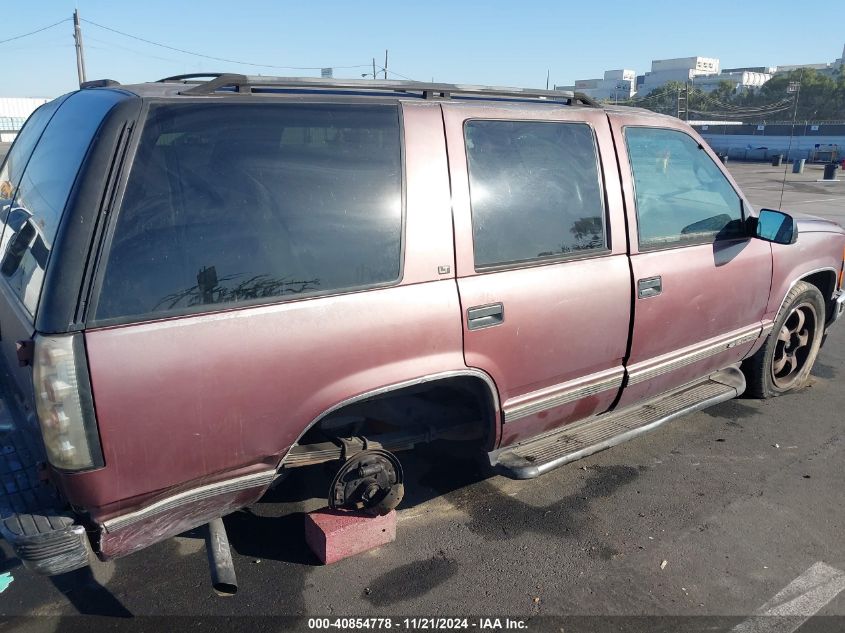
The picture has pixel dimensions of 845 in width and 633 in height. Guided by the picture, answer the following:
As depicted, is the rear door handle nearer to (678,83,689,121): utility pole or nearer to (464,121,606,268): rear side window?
(464,121,606,268): rear side window

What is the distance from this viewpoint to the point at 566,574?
9.91 feet

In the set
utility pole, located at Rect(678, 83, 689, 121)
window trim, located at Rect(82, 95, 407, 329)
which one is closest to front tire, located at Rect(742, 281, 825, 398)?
window trim, located at Rect(82, 95, 407, 329)

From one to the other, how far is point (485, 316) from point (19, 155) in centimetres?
234

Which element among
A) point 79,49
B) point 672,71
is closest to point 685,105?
point 79,49

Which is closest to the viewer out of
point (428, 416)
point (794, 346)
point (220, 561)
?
point (220, 561)

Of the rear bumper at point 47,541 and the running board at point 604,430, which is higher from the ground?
the rear bumper at point 47,541

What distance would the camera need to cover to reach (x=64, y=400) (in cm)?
202

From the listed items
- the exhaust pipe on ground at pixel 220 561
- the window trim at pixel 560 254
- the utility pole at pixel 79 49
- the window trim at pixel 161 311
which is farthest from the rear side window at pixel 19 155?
the utility pole at pixel 79 49

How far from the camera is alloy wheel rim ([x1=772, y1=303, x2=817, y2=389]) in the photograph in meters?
4.89

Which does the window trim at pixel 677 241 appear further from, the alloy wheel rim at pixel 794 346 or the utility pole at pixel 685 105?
the utility pole at pixel 685 105

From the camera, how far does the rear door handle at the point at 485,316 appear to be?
111 inches

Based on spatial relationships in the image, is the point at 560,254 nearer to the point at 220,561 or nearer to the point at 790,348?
the point at 220,561

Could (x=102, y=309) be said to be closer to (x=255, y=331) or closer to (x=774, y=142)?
(x=255, y=331)

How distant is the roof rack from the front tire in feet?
7.42
